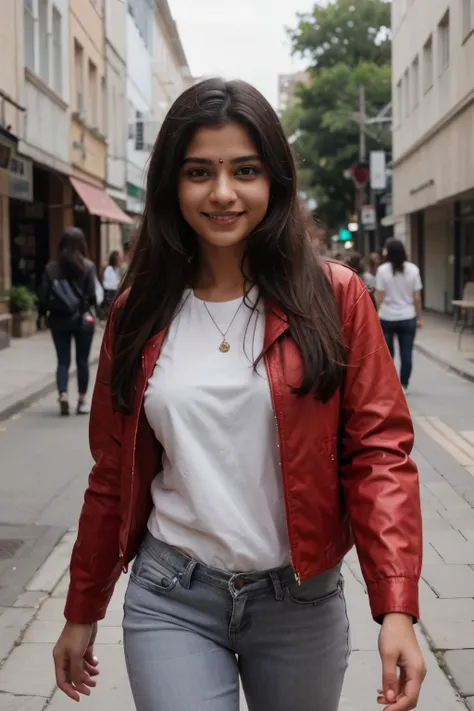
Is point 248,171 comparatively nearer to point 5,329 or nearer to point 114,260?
point 5,329

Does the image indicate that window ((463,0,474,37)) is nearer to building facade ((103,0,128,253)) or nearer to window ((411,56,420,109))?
window ((411,56,420,109))

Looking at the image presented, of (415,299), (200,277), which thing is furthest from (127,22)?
(200,277)

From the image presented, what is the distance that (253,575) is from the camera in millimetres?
1981

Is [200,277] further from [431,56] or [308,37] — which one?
[308,37]

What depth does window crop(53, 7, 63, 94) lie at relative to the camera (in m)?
21.7

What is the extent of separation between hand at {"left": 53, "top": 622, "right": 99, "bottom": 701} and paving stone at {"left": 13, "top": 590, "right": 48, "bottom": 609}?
2517 mm

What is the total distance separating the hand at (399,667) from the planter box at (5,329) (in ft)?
52.0

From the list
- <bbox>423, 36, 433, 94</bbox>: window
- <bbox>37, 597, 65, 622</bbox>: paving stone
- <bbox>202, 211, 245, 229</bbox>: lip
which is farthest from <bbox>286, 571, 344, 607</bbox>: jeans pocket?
<bbox>423, 36, 433, 94</bbox>: window

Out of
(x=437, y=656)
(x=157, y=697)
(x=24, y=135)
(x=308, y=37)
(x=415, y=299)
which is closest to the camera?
(x=157, y=697)

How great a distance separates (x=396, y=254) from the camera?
11.4 metres

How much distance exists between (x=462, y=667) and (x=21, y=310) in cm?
1660

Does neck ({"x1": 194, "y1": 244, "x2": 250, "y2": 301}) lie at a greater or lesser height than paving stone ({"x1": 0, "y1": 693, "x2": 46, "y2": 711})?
greater

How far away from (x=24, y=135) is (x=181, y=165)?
1727cm

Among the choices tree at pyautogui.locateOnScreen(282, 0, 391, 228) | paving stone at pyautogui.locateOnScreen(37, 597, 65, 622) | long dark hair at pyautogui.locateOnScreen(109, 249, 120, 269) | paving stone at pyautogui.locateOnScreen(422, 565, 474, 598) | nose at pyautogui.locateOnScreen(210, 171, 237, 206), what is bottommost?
paving stone at pyautogui.locateOnScreen(37, 597, 65, 622)
